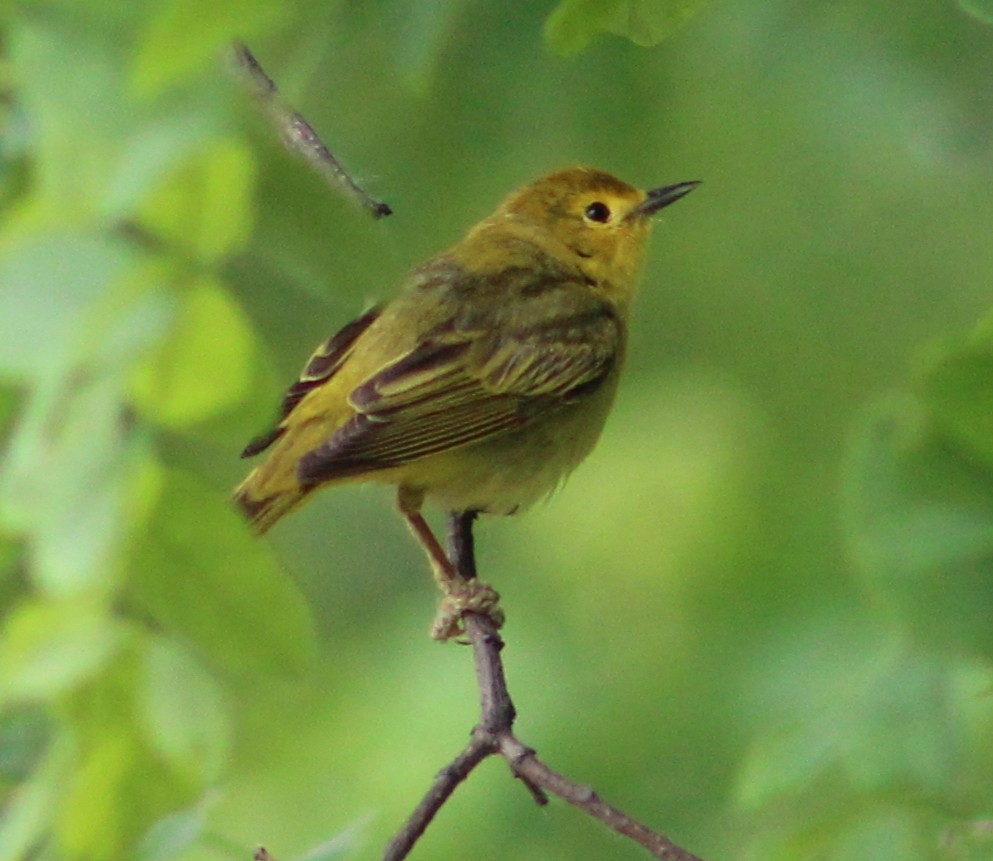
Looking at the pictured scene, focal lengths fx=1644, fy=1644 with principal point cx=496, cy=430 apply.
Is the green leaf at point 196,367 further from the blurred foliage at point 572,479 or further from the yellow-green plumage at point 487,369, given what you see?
the yellow-green plumage at point 487,369

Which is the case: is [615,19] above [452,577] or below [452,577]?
below

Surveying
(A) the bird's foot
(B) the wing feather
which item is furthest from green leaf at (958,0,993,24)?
(A) the bird's foot

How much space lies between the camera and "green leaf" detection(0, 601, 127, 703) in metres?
1.46

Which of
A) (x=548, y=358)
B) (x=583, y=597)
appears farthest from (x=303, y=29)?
(x=583, y=597)

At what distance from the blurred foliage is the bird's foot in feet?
0.79

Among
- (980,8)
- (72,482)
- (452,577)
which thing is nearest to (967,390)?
(980,8)

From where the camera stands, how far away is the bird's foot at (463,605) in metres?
4.50

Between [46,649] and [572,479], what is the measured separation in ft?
16.3

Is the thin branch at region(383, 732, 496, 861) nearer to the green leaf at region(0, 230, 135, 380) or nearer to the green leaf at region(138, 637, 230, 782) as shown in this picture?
the green leaf at region(138, 637, 230, 782)

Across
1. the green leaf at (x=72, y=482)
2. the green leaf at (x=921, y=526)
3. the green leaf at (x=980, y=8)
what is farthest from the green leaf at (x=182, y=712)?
the green leaf at (x=980, y=8)

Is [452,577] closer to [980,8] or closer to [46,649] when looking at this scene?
[980,8]

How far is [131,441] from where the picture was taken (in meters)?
1.51

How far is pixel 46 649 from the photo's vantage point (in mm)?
1480

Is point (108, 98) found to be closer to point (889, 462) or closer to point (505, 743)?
point (889, 462)
